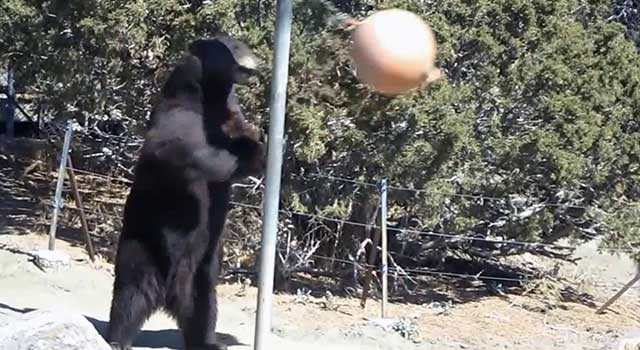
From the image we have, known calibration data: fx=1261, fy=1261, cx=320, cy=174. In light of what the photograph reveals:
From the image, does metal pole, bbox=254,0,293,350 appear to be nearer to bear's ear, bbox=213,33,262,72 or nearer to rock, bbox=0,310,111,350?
bear's ear, bbox=213,33,262,72

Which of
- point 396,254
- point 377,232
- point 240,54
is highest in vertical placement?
point 240,54

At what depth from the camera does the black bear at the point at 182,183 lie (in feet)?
25.0

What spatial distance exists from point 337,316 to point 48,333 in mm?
4351

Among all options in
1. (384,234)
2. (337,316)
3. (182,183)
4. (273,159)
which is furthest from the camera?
(337,316)

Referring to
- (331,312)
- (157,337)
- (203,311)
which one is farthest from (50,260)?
(203,311)

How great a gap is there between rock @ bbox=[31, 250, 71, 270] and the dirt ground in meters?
0.06

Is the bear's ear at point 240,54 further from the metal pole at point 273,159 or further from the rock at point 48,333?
the rock at point 48,333

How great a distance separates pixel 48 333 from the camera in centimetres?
640

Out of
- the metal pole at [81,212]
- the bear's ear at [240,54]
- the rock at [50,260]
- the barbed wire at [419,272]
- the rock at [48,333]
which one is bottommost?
the rock at [48,333]

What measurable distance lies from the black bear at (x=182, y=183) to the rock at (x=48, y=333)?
1288 millimetres

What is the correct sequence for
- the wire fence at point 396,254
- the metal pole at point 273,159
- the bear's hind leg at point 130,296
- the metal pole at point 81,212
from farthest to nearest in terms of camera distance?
the metal pole at point 81,212 → the wire fence at point 396,254 → the bear's hind leg at point 130,296 → the metal pole at point 273,159

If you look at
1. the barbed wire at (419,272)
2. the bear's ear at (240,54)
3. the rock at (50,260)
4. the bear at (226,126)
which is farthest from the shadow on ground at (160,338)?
the barbed wire at (419,272)

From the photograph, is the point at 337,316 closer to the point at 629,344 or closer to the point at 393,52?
the point at 629,344

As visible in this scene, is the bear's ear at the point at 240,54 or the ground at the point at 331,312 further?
the ground at the point at 331,312
